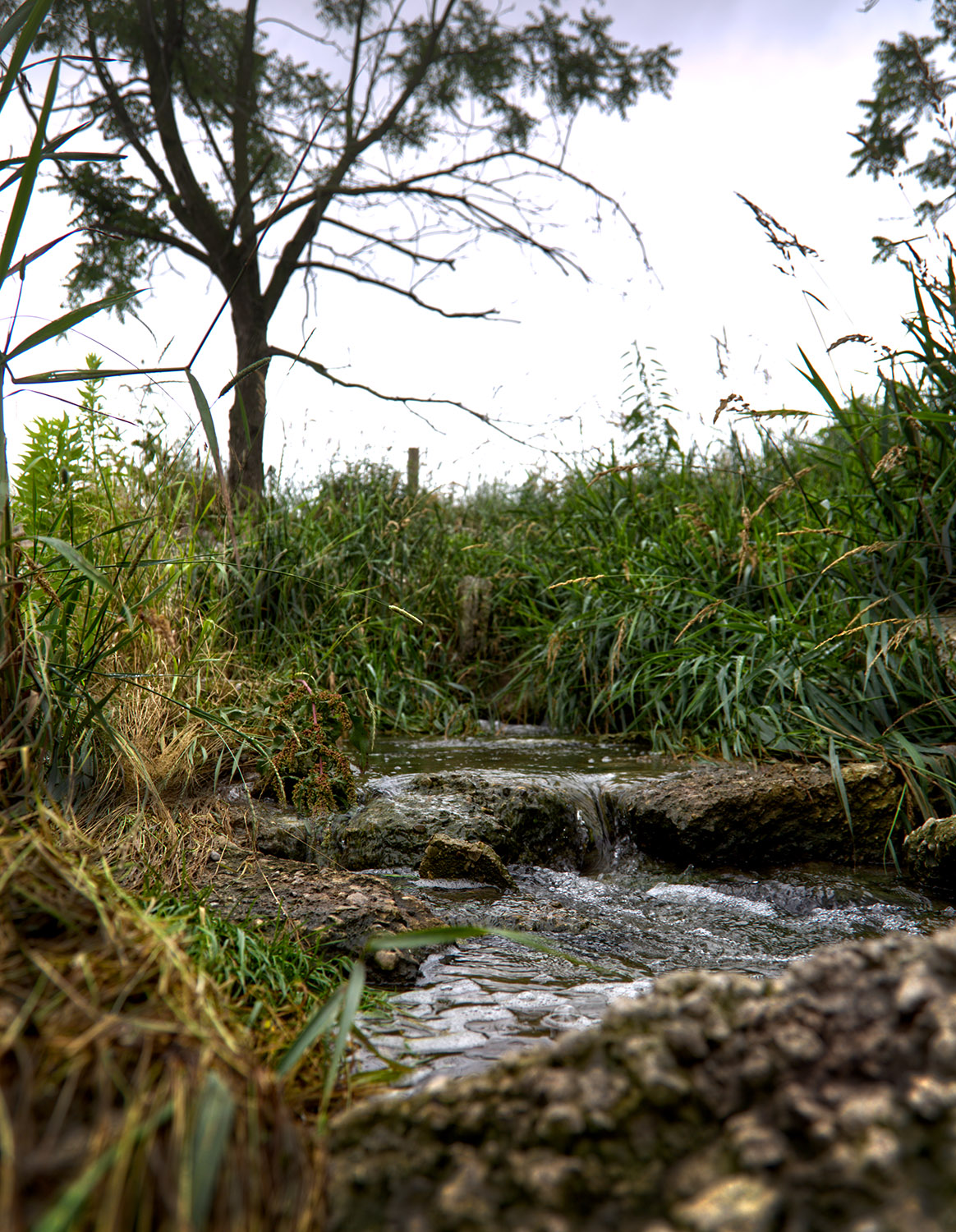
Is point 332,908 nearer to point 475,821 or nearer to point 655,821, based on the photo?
point 475,821

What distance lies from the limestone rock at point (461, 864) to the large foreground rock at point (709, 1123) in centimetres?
205

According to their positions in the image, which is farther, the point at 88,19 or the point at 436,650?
the point at 88,19

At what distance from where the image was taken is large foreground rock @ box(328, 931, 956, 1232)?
67cm

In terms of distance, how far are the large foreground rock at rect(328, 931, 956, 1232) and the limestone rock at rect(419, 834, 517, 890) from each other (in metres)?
2.05

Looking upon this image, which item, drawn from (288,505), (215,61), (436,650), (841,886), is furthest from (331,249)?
(841,886)

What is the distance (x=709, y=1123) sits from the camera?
0.77 meters

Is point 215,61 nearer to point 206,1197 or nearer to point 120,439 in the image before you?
point 120,439

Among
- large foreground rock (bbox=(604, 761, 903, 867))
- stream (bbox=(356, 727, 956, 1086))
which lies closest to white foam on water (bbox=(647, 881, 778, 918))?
stream (bbox=(356, 727, 956, 1086))

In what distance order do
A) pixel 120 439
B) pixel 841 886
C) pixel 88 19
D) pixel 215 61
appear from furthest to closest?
pixel 215 61, pixel 88 19, pixel 120 439, pixel 841 886

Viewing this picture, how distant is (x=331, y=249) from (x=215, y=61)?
111 inches

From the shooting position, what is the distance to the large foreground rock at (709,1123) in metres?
0.67

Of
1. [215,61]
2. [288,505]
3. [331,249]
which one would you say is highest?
[215,61]

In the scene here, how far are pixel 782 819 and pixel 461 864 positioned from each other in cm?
141

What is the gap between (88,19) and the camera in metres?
10.0
